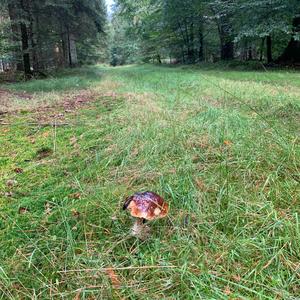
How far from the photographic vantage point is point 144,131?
122 inches

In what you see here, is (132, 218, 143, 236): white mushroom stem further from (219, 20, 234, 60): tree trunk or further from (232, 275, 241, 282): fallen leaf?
(219, 20, 234, 60): tree trunk

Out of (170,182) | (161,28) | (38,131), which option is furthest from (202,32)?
(170,182)

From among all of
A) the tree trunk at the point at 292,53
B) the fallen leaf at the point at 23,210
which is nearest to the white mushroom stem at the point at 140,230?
the fallen leaf at the point at 23,210

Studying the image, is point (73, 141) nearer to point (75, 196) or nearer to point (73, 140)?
point (73, 140)

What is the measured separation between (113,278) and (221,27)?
1836 centimetres

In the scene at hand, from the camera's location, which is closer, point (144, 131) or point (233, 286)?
point (233, 286)

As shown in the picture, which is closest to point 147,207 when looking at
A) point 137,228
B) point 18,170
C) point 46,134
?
point 137,228

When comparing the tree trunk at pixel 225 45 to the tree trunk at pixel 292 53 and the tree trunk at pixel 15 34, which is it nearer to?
the tree trunk at pixel 292 53

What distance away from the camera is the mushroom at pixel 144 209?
147 cm

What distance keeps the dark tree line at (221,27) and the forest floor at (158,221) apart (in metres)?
9.81

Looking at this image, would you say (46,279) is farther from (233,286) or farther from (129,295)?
(233,286)

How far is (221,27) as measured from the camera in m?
17.2

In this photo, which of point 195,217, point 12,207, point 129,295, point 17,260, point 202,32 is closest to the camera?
point 129,295

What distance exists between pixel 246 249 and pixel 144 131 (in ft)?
6.26
